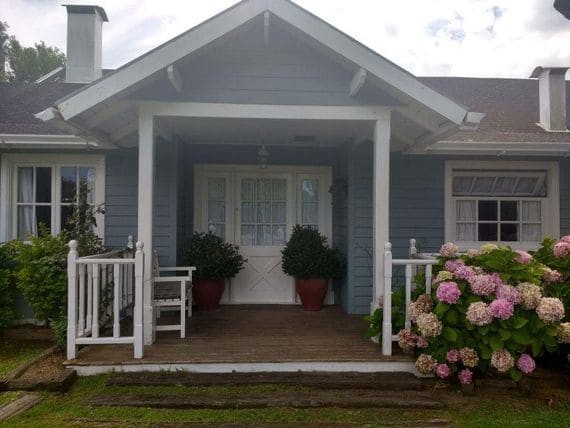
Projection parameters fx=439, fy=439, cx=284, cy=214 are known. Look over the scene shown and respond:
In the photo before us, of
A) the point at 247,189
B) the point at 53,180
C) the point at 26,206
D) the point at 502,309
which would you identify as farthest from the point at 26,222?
the point at 502,309

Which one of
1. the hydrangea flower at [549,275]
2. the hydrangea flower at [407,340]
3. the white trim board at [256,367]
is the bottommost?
the white trim board at [256,367]

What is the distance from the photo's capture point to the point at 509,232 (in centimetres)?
627

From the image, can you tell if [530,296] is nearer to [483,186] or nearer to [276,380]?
[276,380]

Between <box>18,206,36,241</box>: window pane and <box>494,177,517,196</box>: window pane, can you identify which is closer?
<box>18,206,36,241</box>: window pane

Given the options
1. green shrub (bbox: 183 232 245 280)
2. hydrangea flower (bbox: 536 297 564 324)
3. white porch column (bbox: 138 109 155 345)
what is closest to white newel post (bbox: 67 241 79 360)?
white porch column (bbox: 138 109 155 345)

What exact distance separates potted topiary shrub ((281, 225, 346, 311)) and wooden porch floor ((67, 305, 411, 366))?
34cm

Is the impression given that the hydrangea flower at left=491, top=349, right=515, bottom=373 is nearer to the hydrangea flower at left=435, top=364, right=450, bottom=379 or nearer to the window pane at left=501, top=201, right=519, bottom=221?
the hydrangea flower at left=435, top=364, right=450, bottom=379

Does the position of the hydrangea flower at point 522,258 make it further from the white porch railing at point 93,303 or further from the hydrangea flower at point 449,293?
the white porch railing at point 93,303

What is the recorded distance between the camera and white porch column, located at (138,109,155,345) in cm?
409

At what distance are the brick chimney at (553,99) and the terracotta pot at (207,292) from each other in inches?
216

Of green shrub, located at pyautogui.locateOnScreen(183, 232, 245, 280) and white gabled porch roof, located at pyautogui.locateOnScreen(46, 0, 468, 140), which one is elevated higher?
white gabled porch roof, located at pyautogui.locateOnScreen(46, 0, 468, 140)

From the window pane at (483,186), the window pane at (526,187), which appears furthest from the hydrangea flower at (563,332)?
the window pane at (526,187)

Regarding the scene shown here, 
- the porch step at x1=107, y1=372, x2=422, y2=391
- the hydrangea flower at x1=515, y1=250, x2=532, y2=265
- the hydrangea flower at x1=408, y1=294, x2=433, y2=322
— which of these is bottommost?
the porch step at x1=107, y1=372, x2=422, y2=391

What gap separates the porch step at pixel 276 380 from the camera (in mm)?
3600
